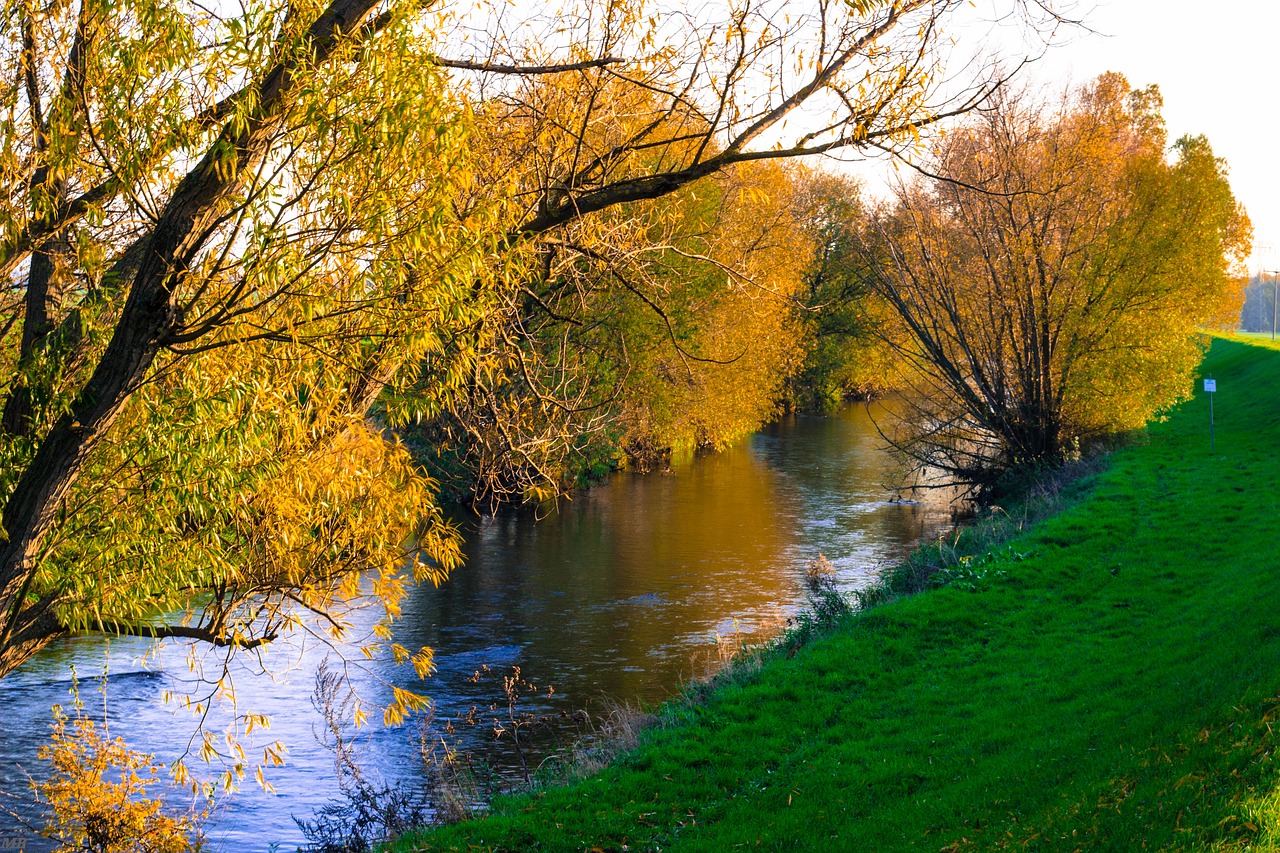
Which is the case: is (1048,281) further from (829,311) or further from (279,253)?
(829,311)

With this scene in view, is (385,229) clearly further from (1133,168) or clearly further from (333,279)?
(1133,168)

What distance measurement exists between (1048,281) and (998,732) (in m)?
18.5

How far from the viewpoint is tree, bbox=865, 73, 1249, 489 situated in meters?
25.3

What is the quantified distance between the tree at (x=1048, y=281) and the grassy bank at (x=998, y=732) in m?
9.46

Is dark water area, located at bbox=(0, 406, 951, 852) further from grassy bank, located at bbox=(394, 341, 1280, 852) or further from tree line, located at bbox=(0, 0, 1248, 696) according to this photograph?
grassy bank, located at bbox=(394, 341, 1280, 852)

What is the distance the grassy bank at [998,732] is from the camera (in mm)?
7426

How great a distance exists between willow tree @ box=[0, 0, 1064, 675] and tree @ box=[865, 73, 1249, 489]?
1791 cm

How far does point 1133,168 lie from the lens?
28234mm

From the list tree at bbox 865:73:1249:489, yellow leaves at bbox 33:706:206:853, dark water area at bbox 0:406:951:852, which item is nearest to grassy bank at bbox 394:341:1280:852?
yellow leaves at bbox 33:706:206:853

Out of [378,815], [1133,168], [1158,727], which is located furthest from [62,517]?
[1133,168]

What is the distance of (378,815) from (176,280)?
6.55m

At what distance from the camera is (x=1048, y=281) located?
25984mm

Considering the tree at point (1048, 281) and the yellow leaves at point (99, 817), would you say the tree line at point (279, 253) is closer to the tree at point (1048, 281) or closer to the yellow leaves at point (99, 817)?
the yellow leaves at point (99, 817)

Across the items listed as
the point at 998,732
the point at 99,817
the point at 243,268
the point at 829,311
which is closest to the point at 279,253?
the point at 243,268
